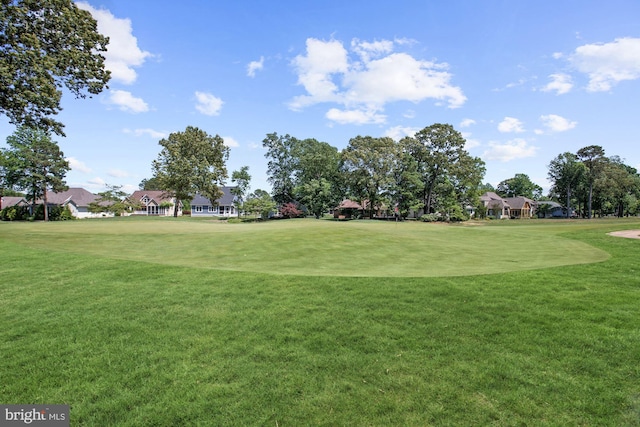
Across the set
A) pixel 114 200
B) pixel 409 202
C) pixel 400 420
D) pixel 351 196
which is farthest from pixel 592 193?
pixel 114 200

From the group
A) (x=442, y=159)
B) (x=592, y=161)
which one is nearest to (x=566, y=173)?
(x=592, y=161)

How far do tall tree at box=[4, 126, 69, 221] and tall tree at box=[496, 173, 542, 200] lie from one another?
12649cm

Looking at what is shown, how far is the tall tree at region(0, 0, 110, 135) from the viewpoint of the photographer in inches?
656

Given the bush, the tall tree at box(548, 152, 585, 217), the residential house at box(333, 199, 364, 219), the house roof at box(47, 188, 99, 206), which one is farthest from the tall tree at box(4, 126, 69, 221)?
the tall tree at box(548, 152, 585, 217)

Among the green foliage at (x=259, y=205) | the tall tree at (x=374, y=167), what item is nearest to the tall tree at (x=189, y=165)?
the green foliage at (x=259, y=205)

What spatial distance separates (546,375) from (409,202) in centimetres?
5778

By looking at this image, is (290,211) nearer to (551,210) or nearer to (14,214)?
(14,214)

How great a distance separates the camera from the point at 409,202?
61.0 metres

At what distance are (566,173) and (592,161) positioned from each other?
17.4ft

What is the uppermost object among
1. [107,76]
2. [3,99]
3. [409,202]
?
[107,76]

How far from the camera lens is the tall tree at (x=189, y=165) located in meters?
67.2

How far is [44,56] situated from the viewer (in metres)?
17.5

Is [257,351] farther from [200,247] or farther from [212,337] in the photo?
[200,247]

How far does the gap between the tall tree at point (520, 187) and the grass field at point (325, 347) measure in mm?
122052
